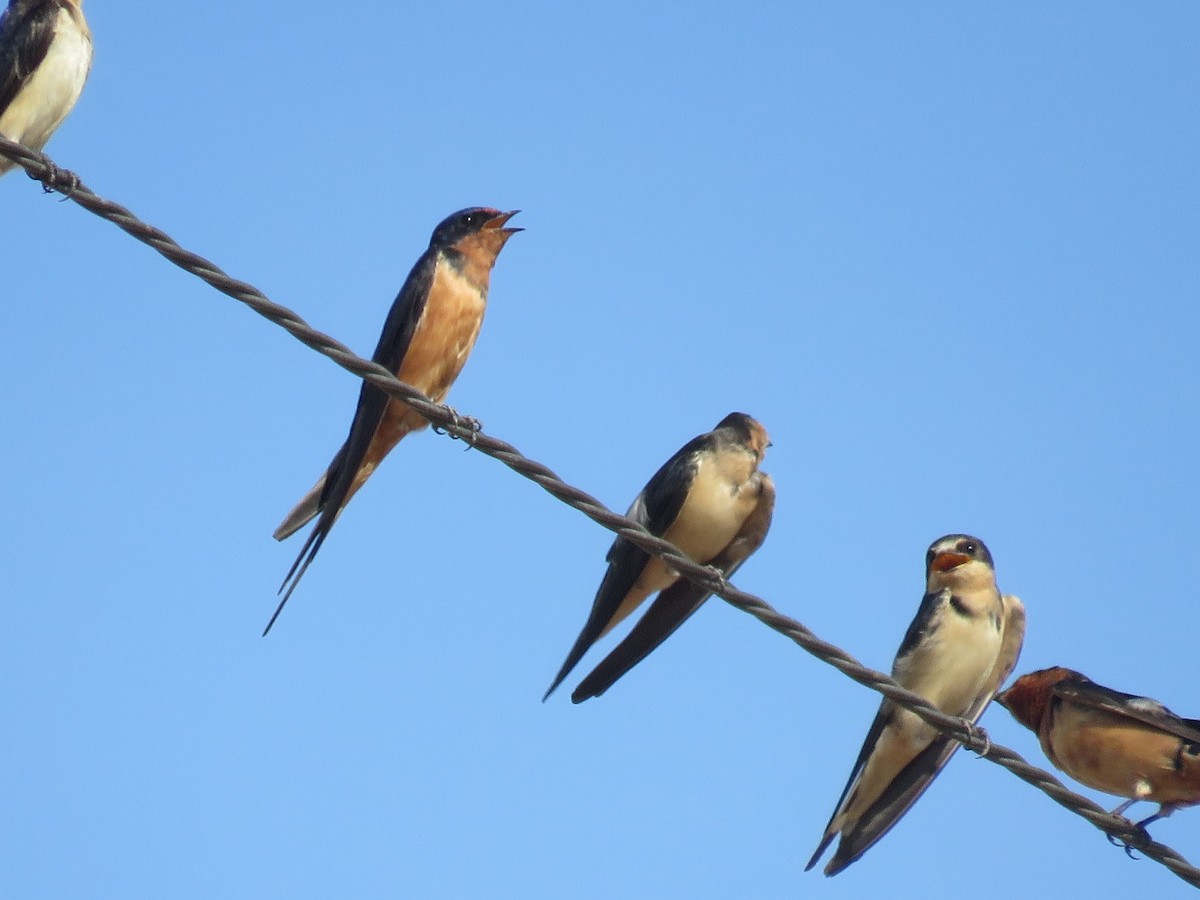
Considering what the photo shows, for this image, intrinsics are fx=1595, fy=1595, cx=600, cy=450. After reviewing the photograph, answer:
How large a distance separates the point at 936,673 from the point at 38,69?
403cm

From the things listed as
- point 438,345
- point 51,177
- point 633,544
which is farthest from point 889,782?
point 51,177

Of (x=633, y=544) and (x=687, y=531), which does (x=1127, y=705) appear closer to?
(x=687, y=531)

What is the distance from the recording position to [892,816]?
6078mm

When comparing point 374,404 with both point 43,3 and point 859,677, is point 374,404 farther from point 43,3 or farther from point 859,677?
point 859,677

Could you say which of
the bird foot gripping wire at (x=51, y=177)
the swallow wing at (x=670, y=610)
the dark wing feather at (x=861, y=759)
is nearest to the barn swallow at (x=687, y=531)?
the swallow wing at (x=670, y=610)

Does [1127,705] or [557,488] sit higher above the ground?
[1127,705]

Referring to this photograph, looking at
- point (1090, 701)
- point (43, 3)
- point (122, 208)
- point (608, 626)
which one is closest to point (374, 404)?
point (608, 626)

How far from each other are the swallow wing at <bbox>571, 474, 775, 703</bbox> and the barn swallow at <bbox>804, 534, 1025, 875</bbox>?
0.80 meters

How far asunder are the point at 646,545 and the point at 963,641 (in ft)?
8.45

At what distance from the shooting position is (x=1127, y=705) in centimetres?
615

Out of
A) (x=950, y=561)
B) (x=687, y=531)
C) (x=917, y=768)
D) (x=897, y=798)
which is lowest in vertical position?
(x=897, y=798)

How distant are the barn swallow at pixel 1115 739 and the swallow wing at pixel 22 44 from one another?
4.54 meters

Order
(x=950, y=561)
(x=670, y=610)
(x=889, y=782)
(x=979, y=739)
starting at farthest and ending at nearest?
(x=950, y=561)
(x=889, y=782)
(x=670, y=610)
(x=979, y=739)

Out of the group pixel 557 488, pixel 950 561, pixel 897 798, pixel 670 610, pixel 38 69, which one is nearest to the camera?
pixel 557 488
